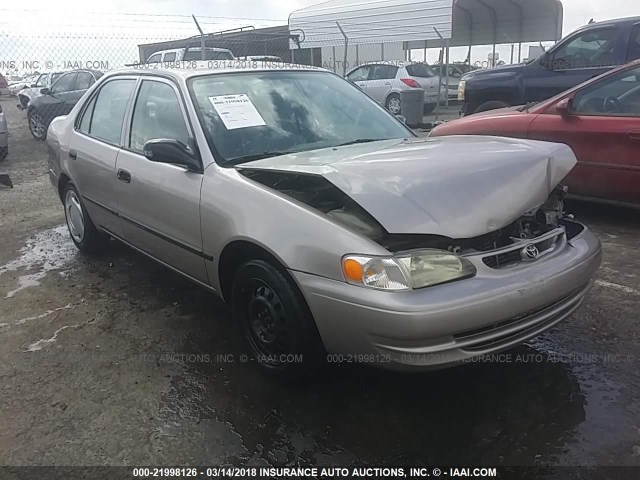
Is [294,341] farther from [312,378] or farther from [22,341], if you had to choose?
[22,341]

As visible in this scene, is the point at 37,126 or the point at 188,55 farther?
the point at 188,55

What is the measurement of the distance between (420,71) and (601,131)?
11.5m

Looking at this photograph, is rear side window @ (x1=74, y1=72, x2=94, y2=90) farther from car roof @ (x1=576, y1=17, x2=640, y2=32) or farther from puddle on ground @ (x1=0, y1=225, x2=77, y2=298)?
car roof @ (x1=576, y1=17, x2=640, y2=32)

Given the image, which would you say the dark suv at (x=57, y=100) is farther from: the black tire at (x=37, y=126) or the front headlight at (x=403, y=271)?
the front headlight at (x=403, y=271)

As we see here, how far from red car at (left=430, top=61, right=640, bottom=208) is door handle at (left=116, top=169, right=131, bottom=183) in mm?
3759

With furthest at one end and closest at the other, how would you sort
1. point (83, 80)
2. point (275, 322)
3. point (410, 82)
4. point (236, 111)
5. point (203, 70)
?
point (410, 82), point (83, 80), point (203, 70), point (236, 111), point (275, 322)

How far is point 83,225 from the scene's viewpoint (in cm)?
479

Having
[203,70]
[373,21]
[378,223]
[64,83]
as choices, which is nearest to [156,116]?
[203,70]

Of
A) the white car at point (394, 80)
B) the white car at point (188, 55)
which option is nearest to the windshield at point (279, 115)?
the white car at point (188, 55)

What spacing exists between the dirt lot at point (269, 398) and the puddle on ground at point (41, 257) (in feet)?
2.02

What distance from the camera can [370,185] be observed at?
2.56 meters

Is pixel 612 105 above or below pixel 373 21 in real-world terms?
below

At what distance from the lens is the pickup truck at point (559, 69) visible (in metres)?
7.20

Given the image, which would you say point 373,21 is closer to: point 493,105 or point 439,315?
point 493,105
